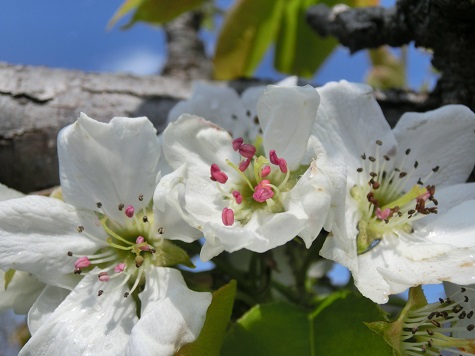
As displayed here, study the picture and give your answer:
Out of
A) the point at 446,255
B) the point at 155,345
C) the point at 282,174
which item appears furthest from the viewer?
the point at 282,174

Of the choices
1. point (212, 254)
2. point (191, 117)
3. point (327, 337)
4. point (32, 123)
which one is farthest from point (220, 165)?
point (32, 123)

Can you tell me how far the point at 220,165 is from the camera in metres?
1.18

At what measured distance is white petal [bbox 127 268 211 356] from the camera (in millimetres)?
949

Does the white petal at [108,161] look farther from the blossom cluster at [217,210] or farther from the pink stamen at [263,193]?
the pink stamen at [263,193]

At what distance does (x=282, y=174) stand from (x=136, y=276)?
0.34 m

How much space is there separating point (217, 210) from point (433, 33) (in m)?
0.68

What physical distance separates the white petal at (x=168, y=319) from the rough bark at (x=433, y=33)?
79 centimetres

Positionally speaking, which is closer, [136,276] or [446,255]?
[446,255]

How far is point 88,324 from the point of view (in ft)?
3.50

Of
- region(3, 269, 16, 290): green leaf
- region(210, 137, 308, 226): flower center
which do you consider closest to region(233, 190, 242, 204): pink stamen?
region(210, 137, 308, 226): flower center

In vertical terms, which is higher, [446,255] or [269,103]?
[269,103]

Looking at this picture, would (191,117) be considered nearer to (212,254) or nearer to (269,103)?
(269,103)

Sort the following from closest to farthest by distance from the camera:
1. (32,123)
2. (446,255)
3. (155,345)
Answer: (155,345) < (446,255) < (32,123)

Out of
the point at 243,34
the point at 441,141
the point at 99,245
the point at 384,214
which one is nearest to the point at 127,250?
the point at 99,245
